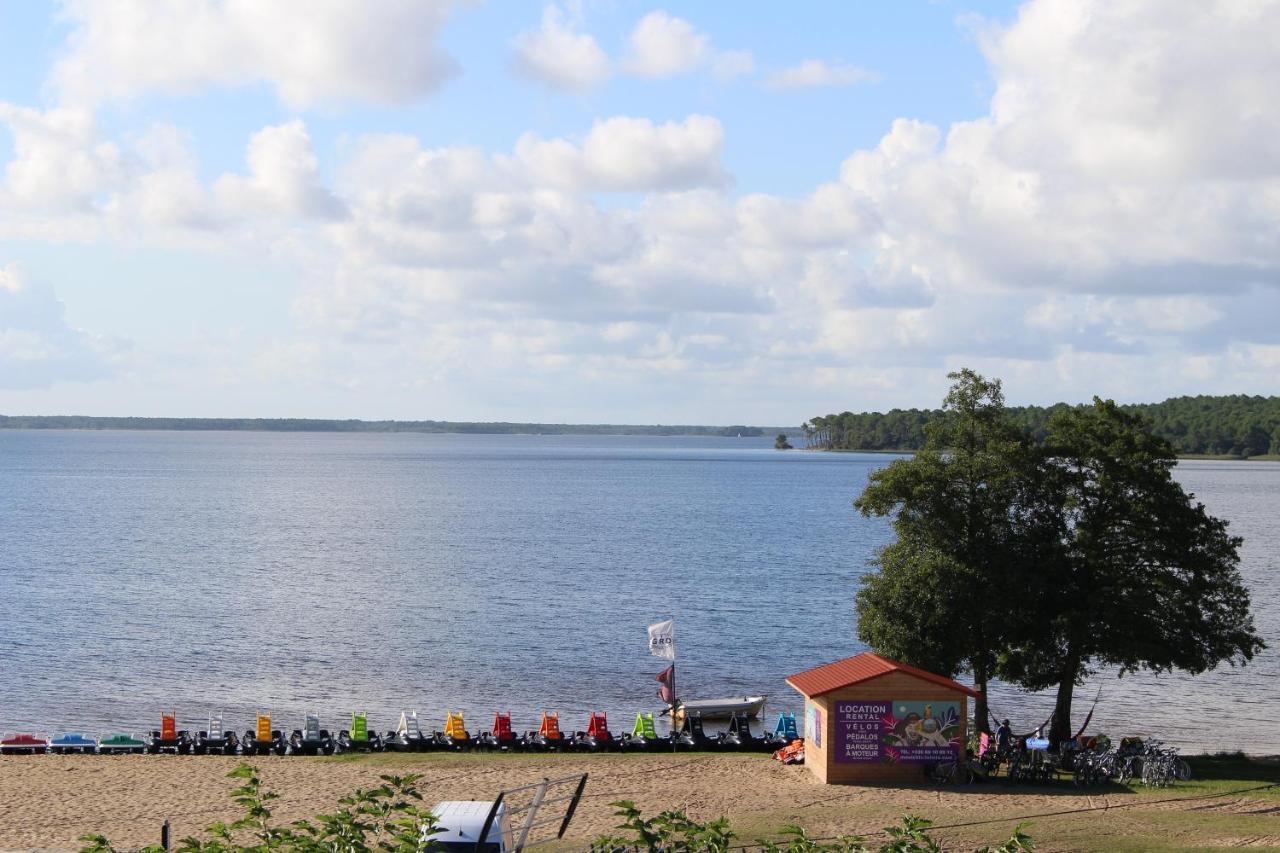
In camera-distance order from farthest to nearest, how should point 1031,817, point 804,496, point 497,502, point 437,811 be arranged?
point 804,496, point 497,502, point 1031,817, point 437,811

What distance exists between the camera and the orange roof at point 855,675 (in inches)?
1169

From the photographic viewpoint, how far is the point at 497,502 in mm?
157875

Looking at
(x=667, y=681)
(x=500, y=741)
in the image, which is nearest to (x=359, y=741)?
(x=500, y=741)

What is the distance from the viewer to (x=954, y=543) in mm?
34781

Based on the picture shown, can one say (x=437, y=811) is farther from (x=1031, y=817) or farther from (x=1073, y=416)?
(x=1073, y=416)

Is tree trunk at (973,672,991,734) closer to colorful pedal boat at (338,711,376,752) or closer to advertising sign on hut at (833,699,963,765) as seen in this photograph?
advertising sign on hut at (833,699,963,765)

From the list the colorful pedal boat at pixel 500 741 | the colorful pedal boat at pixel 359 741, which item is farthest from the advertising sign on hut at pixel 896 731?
the colorful pedal boat at pixel 359 741

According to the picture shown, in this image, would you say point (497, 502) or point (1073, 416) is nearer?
point (1073, 416)

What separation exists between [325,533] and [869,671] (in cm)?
9218

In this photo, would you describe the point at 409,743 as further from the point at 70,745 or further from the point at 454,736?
the point at 70,745

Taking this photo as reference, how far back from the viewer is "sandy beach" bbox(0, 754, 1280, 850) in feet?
82.4

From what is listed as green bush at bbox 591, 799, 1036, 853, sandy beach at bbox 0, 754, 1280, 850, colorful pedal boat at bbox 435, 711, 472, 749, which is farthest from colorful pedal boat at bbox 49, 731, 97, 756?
green bush at bbox 591, 799, 1036, 853

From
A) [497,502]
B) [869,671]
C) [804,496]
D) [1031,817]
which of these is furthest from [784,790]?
[804,496]

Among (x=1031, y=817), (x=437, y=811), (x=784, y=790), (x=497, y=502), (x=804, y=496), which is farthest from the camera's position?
(x=804, y=496)
